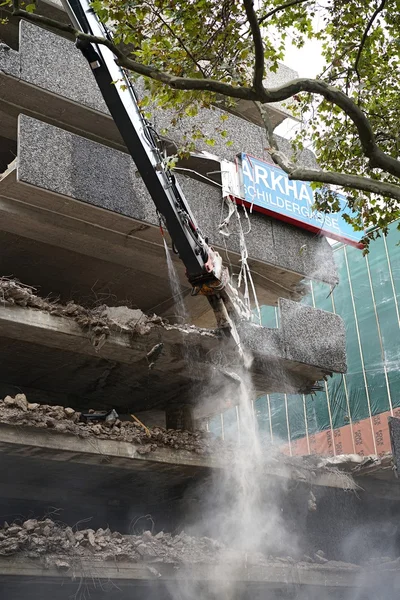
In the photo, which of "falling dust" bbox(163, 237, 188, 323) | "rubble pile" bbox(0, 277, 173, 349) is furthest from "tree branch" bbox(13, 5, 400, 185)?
"falling dust" bbox(163, 237, 188, 323)

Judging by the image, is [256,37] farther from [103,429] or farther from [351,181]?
[103,429]

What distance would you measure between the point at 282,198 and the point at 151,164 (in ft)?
17.0

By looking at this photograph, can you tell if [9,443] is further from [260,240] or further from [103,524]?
[260,240]

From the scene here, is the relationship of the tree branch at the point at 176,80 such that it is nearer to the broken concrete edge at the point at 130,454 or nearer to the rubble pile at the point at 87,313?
the rubble pile at the point at 87,313

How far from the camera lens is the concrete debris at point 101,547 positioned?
12.1 meters

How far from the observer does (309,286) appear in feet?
Result: 63.9

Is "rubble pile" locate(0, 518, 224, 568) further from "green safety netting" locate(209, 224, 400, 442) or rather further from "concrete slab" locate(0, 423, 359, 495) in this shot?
"green safety netting" locate(209, 224, 400, 442)

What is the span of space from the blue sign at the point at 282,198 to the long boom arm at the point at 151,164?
3688 millimetres

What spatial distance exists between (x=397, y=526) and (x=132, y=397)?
7.06 metres

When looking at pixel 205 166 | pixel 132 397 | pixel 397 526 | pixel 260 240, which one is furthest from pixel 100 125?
pixel 397 526

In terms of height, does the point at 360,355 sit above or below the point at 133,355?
above

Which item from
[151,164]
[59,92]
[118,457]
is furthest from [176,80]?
[118,457]

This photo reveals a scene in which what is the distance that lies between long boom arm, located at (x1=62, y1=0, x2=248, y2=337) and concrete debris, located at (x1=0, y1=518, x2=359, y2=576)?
14.0 ft

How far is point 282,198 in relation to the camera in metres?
18.8
